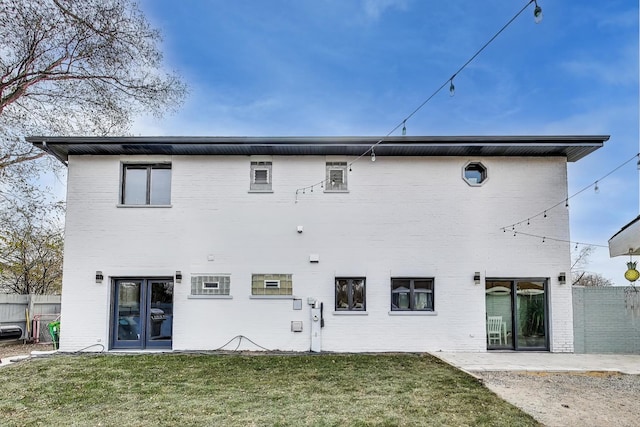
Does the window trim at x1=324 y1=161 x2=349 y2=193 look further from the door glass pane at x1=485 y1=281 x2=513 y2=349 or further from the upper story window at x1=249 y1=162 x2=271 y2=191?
the door glass pane at x1=485 y1=281 x2=513 y2=349

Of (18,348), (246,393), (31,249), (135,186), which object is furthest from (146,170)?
(31,249)

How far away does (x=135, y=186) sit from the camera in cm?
1159

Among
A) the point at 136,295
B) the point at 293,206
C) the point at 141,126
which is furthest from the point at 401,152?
the point at 141,126

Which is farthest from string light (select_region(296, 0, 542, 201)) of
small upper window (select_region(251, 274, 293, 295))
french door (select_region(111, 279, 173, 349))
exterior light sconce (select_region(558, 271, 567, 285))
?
french door (select_region(111, 279, 173, 349))

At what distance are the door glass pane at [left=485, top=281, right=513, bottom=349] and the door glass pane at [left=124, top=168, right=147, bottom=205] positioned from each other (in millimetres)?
8984

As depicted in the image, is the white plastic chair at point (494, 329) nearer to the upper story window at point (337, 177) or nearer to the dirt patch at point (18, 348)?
the upper story window at point (337, 177)

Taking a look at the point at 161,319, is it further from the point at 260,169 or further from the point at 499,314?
the point at 499,314

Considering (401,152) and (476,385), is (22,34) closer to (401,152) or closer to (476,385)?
(401,152)

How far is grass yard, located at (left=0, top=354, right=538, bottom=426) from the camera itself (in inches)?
226

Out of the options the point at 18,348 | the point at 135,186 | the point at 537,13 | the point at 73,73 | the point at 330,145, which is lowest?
the point at 18,348

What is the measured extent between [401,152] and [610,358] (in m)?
6.71

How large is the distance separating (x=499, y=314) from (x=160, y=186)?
29.9 ft

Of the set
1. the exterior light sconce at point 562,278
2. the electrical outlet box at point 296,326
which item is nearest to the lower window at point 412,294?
the electrical outlet box at point 296,326

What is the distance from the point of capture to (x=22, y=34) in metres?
12.3
